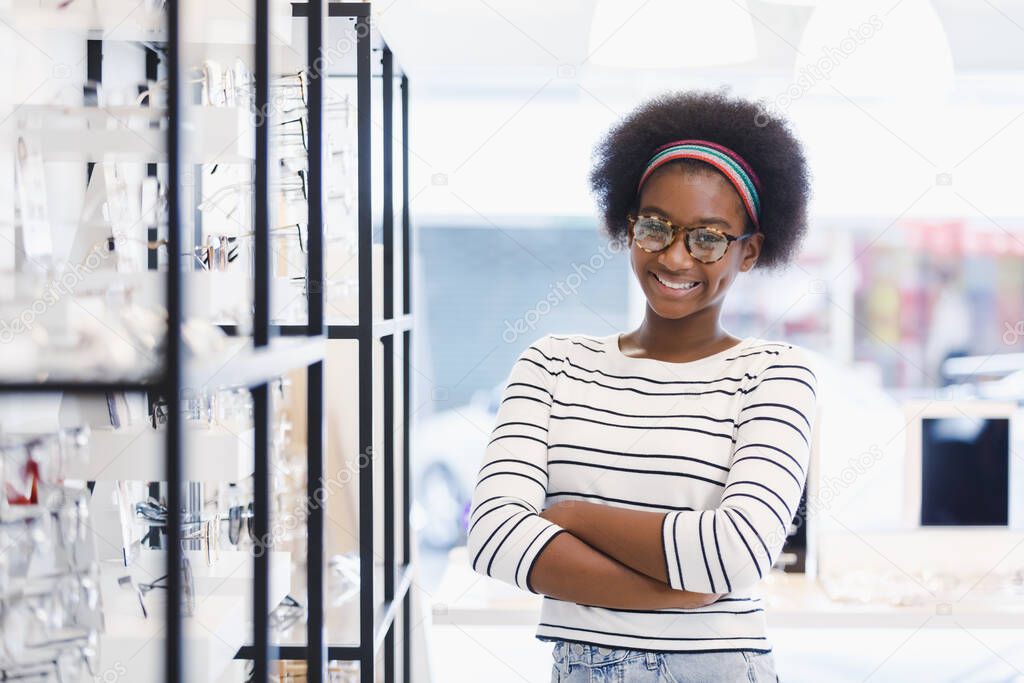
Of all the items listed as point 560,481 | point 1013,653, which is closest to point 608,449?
point 560,481

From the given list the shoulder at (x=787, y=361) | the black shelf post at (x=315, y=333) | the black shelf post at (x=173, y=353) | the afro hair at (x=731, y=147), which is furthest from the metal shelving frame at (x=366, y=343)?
the shoulder at (x=787, y=361)

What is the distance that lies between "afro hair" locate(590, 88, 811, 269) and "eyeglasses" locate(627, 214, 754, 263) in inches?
3.9

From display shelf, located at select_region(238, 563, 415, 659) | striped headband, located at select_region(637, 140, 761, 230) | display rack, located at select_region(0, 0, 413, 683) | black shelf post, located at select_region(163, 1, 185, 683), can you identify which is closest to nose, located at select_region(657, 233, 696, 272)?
striped headband, located at select_region(637, 140, 761, 230)

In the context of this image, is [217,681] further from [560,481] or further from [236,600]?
[560,481]

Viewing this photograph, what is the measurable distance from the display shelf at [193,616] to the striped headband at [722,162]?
801 millimetres

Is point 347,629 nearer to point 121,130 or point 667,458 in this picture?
point 667,458

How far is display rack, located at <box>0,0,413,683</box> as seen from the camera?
2.22ft

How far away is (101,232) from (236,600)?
20.6 inches

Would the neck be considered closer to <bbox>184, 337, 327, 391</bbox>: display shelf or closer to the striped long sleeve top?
the striped long sleeve top

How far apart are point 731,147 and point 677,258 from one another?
0.30 meters

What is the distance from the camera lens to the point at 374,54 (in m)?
1.94

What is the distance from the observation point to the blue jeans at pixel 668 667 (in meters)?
1.29

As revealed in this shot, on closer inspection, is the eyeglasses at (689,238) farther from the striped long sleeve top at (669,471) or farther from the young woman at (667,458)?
the striped long sleeve top at (669,471)

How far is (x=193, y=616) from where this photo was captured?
115 centimetres
